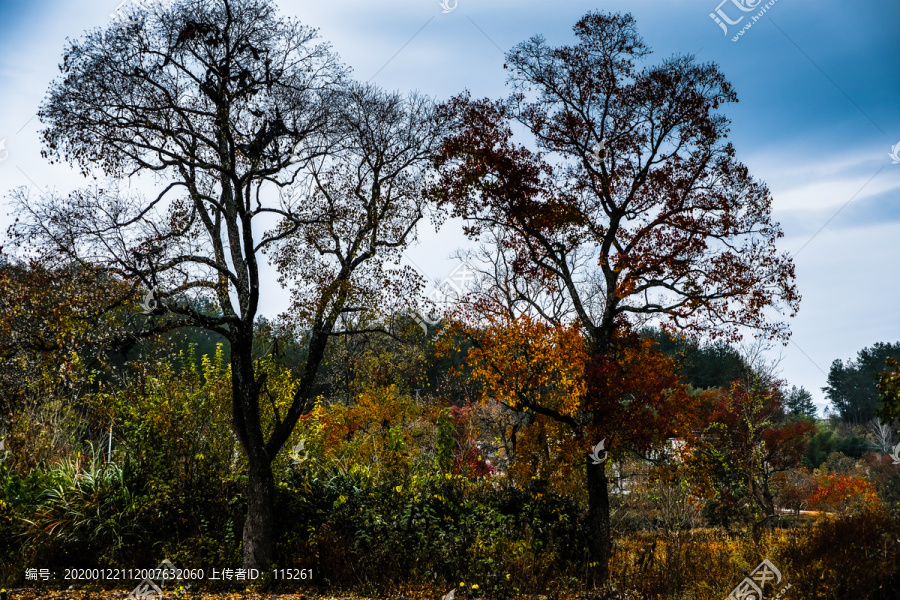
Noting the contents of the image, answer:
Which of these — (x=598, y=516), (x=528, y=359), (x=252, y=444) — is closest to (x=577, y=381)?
(x=528, y=359)

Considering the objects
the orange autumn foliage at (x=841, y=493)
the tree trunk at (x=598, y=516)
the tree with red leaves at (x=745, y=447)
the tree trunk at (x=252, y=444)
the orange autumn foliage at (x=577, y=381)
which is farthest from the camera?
the orange autumn foliage at (x=841, y=493)

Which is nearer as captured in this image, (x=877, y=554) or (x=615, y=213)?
(x=877, y=554)

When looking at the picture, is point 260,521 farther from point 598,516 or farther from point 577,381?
point 598,516

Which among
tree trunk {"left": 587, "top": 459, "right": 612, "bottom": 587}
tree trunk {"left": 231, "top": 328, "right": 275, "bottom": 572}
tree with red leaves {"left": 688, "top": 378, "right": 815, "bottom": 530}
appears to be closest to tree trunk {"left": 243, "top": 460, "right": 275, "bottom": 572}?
tree trunk {"left": 231, "top": 328, "right": 275, "bottom": 572}

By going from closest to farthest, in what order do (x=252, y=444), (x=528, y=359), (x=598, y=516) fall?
(x=252, y=444), (x=528, y=359), (x=598, y=516)

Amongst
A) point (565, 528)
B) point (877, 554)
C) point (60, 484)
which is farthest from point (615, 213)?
point (60, 484)

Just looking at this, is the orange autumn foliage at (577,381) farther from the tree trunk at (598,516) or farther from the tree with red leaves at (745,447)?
the tree with red leaves at (745,447)

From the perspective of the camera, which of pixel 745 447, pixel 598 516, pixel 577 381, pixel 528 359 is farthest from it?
pixel 745 447

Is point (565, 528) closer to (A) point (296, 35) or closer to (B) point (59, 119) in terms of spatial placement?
(A) point (296, 35)

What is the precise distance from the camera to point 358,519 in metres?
10.1

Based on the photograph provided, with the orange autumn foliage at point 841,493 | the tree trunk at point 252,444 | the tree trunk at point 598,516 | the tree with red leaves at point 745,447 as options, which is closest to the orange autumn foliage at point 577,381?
the tree trunk at point 598,516

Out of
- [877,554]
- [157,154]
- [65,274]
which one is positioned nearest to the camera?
[877,554]

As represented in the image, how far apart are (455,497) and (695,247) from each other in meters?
6.23

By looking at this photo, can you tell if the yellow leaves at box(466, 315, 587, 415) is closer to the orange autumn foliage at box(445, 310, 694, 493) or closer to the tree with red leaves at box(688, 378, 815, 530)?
the orange autumn foliage at box(445, 310, 694, 493)
